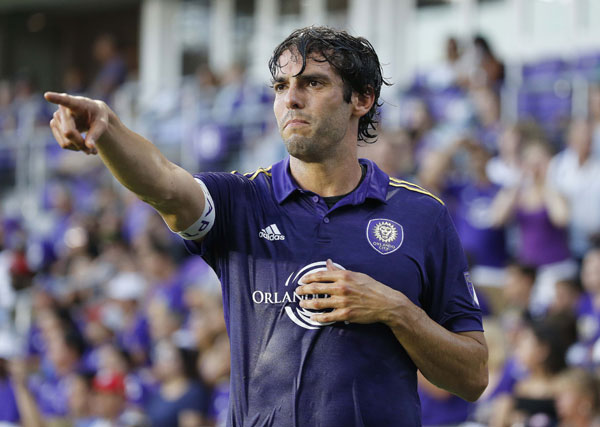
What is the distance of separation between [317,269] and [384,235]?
0.82 ft

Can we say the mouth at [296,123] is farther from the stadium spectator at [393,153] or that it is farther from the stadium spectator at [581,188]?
the stadium spectator at [581,188]

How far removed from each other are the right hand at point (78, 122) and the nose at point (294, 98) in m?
0.66

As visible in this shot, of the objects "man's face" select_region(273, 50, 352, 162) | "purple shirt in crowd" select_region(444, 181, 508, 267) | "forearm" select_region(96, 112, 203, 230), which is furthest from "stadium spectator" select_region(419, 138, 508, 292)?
"forearm" select_region(96, 112, 203, 230)

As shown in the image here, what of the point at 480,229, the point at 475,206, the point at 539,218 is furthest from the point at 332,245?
the point at 475,206

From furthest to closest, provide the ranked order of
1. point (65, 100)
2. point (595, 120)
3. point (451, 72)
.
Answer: point (451, 72), point (595, 120), point (65, 100)

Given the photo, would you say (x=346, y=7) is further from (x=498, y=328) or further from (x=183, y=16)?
(x=498, y=328)

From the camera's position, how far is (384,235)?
9.96ft

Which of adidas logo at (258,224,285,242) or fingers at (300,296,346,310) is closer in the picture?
fingers at (300,296,346,310)

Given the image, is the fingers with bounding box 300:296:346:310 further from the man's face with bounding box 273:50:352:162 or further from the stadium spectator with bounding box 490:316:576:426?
the stadium spectator with bounding box 490:316:576:426

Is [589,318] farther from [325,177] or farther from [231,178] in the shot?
[231,178]

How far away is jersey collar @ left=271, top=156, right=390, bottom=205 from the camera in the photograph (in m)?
3.11

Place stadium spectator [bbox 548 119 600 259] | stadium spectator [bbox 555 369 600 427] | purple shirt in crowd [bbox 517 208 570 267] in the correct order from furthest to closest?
1. stadium spectator [bbox 548 119 600 259]
2. purple shirt in crowd [bbox 517 208 570 267]
3. stadium spectator [bbox 555 369 600 427]

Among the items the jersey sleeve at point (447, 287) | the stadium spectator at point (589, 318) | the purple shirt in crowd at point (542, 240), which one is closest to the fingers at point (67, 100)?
the jersey sleeve at point (447, 287)

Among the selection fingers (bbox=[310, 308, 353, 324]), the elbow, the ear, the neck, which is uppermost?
the ear
